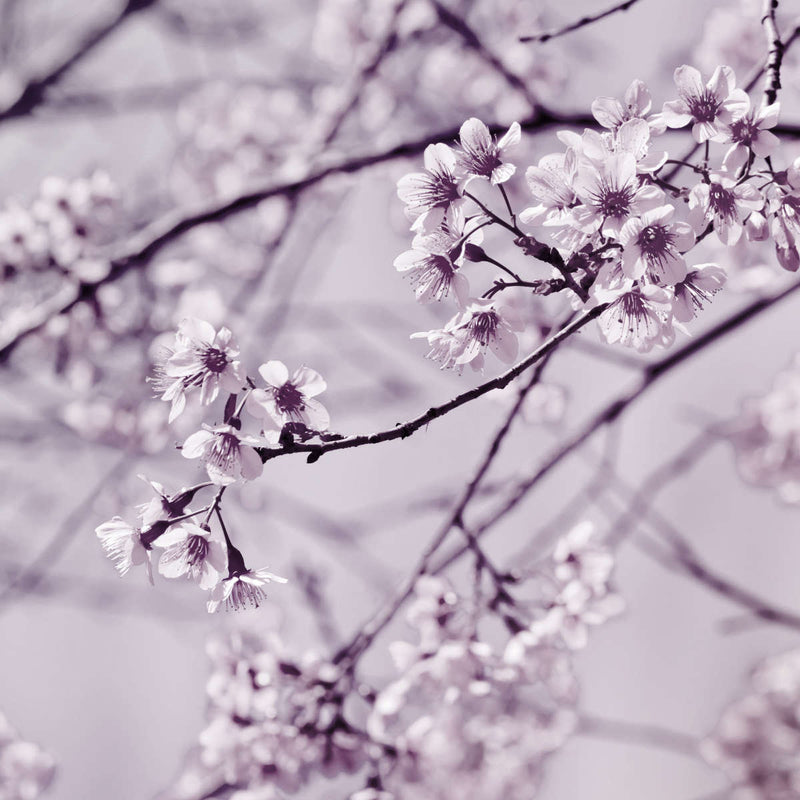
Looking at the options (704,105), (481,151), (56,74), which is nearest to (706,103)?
(704,105)

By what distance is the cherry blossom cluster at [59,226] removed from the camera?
3.30 m

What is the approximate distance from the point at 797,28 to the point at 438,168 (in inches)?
51.9

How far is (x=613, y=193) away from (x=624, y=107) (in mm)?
199

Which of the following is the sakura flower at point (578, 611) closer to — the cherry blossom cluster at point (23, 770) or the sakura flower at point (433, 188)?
the sakura flower at point (433, 188)

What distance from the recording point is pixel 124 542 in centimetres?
149

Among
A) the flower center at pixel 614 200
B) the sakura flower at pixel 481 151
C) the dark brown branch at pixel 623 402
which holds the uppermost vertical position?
the dark brown branch at pixel 623 402

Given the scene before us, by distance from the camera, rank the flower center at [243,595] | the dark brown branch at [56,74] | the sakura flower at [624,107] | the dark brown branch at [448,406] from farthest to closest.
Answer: the dark brown branch at [56,74] < the flower center at [243,595] < the sakura flower at [624,107] < the dark brown branch at [448,406]

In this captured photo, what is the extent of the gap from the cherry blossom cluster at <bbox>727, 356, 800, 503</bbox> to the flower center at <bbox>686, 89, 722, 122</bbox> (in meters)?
3.02

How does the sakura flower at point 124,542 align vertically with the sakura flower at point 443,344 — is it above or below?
below

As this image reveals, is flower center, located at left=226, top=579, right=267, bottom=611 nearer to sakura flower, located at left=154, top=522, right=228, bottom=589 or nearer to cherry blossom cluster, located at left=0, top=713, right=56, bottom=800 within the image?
sakura flower, located at left=154, top=522, right=228, bottom=589

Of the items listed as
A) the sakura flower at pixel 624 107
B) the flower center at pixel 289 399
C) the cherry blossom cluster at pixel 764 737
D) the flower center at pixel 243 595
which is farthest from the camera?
the cherry blossom cluster at pixel 764 737

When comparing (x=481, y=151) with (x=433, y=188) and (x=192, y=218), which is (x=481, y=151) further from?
(x=192, y=218)

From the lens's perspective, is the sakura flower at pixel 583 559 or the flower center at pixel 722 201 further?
the sakura flower at pixel 583 559

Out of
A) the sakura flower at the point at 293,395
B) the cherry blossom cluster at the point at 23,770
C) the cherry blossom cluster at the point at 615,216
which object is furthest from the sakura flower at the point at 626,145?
the cherry blossom cluster at the point at 23,770
